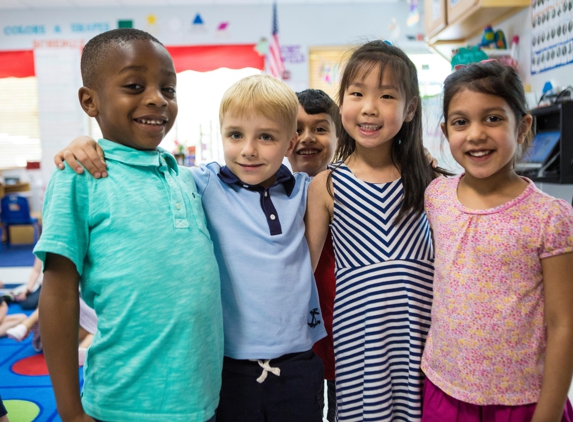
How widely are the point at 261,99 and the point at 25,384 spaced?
212 centimetres

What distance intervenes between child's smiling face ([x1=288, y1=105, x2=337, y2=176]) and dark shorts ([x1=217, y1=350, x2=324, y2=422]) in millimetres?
678

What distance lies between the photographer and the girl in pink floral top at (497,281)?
0.89 meters

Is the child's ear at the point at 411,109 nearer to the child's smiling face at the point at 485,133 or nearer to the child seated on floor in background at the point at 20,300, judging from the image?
the child's smiling face at the point at 485,133

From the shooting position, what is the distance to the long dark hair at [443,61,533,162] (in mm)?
969

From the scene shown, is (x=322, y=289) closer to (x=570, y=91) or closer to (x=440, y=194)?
(x=440, y=194)

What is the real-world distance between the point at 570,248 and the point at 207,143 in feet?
17.5

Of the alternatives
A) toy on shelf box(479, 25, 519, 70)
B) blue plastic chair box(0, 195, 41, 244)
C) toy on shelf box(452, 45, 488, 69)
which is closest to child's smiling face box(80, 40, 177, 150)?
toy on shelf box(452, 45, 488, 69)

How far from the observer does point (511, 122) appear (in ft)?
3.18

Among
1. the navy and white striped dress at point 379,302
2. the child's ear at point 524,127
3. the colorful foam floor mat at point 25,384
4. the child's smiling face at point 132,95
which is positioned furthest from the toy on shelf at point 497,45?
the colorful foam floor mat at point 25,384

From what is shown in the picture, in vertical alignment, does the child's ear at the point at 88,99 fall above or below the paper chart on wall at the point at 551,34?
below

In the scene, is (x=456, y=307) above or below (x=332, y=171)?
below

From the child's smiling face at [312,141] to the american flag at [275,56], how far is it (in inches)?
174

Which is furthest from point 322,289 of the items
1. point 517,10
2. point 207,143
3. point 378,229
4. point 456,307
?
point 207,143

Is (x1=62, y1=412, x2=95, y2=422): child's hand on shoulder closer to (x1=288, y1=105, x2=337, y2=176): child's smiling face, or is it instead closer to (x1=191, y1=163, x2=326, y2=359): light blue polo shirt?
(x1=191, y1=163, x2=326, y2=359): light blue polo shirt
